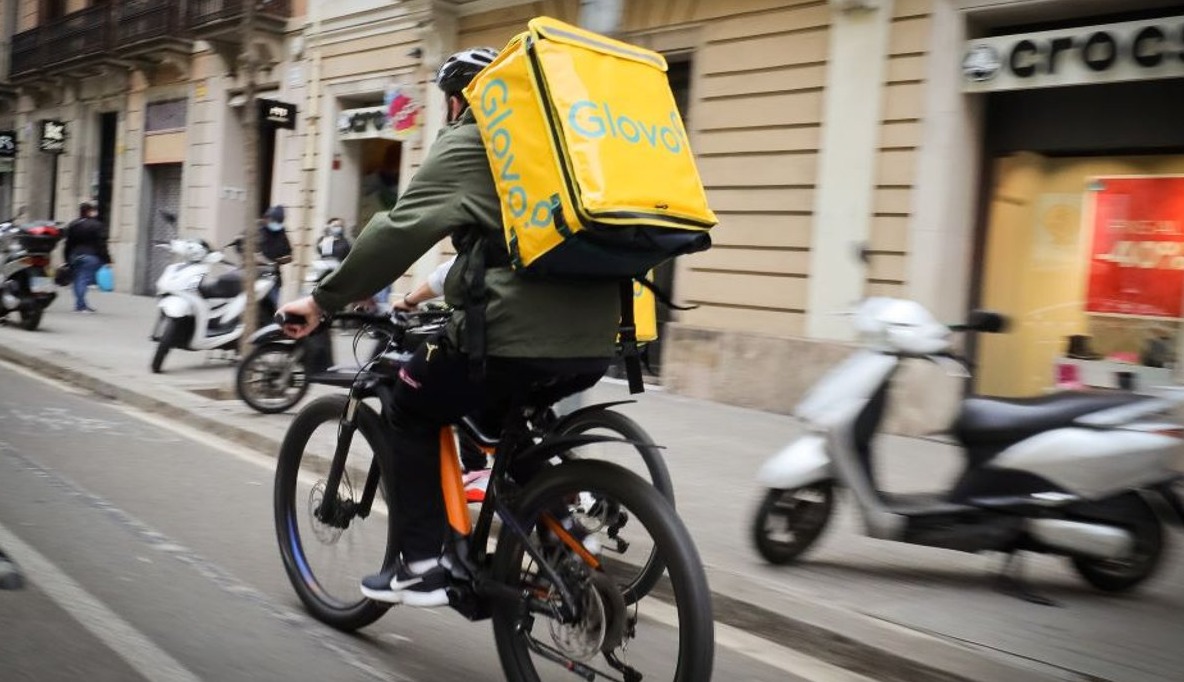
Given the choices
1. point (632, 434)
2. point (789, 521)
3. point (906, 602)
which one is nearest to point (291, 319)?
point (632, 434)

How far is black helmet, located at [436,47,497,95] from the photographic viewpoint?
290 cm

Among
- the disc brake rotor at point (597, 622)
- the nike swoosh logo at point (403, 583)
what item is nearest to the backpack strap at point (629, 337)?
the disc brake rotor at point (597, 622)

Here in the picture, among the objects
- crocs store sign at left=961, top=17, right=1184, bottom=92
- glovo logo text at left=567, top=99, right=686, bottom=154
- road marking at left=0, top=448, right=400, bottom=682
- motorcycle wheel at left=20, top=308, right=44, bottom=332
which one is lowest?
road marking at left=0, top=448, right=400, bottom=682

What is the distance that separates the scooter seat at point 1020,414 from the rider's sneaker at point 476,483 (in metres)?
1.89

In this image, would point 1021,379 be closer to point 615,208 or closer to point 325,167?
point 615,208

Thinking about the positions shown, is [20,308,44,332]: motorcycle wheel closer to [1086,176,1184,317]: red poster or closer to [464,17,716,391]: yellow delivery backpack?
[1086,176,1184,317]: red poster

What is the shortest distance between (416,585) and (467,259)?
0.98 m

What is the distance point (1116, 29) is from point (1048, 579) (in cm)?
489

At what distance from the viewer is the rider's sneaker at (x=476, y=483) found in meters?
3.55

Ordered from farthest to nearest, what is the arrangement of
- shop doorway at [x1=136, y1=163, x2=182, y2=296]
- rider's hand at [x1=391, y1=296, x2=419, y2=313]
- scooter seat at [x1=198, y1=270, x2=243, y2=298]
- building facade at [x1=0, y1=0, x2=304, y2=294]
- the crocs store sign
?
shop doorway at [x1=136, y1=163, x2=182, y2=296], building facade at [x1=0, y1=0, x2=304, y2=294], scooter seat at [x1=198, y1=270, x2=243, y2=298], the crocs store sign, rider's hand at [x1=391, y1=296, x2=419, y2=313]

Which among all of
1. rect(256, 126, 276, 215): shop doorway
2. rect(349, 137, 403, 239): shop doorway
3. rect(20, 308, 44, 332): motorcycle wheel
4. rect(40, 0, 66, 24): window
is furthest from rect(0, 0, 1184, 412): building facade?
rect(40, 0, 66, 24): window

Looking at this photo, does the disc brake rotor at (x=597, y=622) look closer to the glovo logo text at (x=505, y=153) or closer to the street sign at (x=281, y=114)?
the glovo logo text at (x=505, y=153)

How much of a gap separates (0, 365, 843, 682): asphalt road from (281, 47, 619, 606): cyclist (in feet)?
1.40

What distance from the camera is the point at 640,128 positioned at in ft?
8.59
